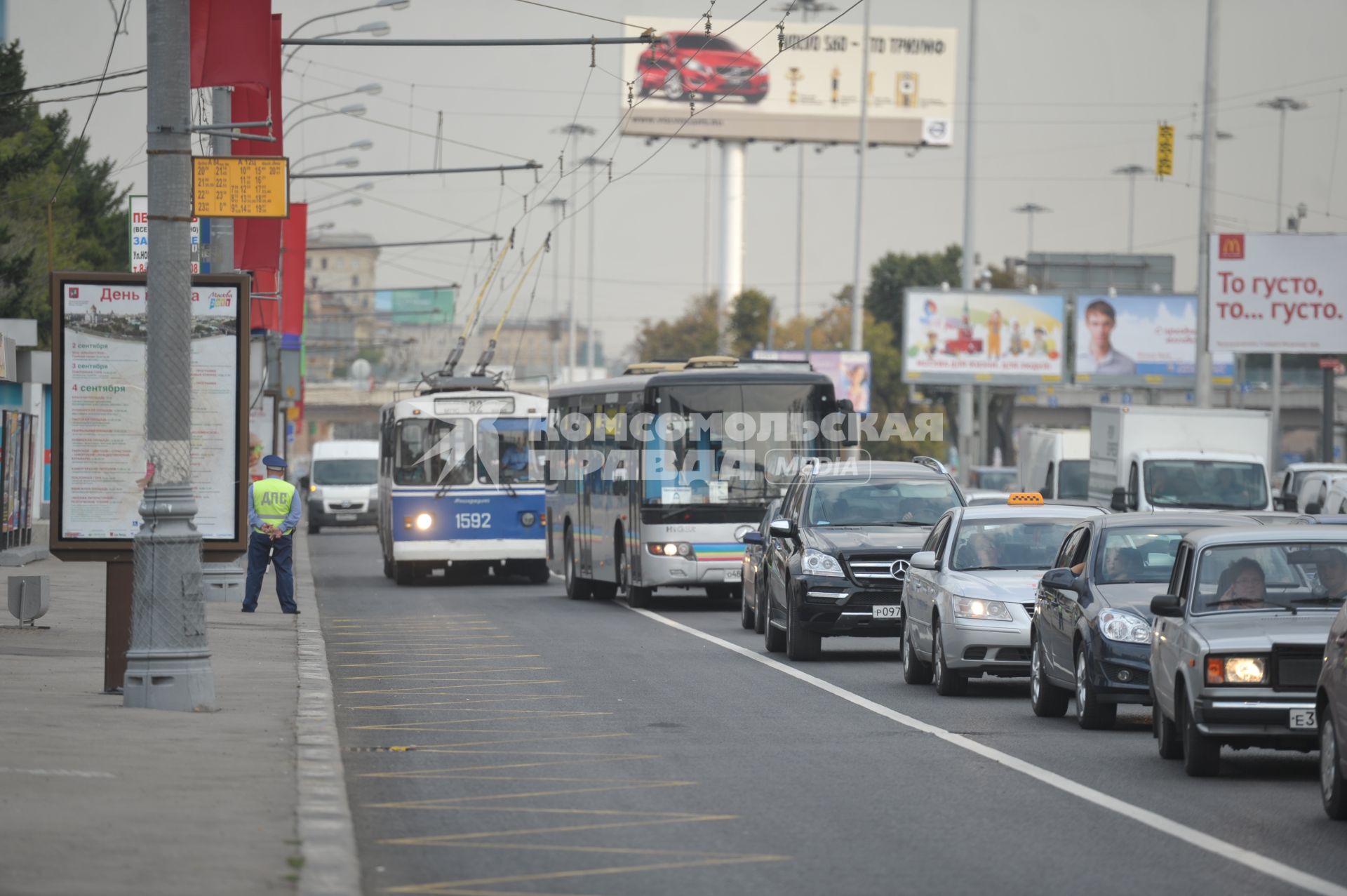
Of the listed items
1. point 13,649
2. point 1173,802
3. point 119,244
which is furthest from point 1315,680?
point 119,244

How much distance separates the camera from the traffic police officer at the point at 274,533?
79.1ft

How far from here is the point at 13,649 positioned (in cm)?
1775

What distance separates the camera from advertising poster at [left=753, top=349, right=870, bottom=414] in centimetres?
7406

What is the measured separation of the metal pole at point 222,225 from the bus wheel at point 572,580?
329 inches

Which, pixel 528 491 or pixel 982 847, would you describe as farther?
pixel 528 491

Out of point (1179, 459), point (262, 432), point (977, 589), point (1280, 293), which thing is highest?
point (1280, 293)

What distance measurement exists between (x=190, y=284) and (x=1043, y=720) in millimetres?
6478

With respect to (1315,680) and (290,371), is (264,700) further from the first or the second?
(290,371)

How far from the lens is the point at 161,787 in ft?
33.1

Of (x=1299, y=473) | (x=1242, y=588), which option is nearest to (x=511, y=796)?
(x=1242, y=588)

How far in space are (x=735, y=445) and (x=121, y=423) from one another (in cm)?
1385

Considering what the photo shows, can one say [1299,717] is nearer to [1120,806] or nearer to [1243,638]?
[1243,638]

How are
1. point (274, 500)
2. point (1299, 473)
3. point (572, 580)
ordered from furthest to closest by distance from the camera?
1. point (1299, 473)
2. point (572, 580)
3. point (274, 500)

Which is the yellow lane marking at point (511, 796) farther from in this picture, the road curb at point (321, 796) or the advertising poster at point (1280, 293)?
the advertising poster at point (1280, 293)
